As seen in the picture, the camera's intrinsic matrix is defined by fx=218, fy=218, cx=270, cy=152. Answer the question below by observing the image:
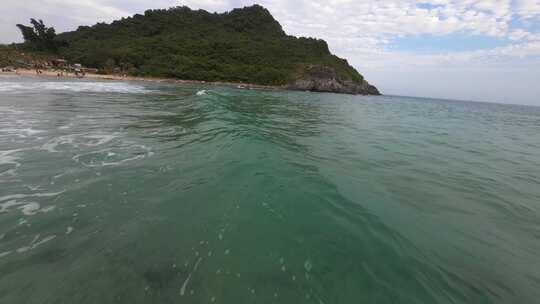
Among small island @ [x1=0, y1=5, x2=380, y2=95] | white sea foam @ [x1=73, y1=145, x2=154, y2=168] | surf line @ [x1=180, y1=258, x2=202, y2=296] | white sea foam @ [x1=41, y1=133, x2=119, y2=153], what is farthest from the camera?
small island @ [x1=0, y1=5, x2=380, y2=95]

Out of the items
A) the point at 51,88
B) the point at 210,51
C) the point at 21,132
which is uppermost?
the point at 210,51

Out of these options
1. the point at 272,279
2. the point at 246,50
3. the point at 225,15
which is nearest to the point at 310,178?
the point at 272,279

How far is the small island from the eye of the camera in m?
80.1

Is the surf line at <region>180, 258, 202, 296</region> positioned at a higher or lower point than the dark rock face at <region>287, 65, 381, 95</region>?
lower

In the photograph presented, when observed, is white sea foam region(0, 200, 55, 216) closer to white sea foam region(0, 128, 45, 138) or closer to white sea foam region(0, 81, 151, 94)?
white sea foam region(0, 128, 45, 138)

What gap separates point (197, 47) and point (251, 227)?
118369 millimetres

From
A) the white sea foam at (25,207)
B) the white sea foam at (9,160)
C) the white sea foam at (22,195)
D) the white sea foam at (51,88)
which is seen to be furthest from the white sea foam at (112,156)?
the white sea foam at (51,88)

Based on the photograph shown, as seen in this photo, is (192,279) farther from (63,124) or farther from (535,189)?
(63,124)

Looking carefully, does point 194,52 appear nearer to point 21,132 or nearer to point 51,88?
point 51,88

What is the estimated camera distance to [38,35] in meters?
83.6

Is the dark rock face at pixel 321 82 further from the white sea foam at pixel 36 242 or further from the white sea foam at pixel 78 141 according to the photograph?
the white sea foam at pixel 36 242

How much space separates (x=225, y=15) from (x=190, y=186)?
18765cm

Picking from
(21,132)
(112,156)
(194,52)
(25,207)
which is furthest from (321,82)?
(25,207)

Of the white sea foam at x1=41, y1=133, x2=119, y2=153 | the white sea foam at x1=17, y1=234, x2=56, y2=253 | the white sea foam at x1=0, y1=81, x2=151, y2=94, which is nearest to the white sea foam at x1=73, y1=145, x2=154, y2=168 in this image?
the white sea foam at x1=41, y1=133, x2=119, y2=153
